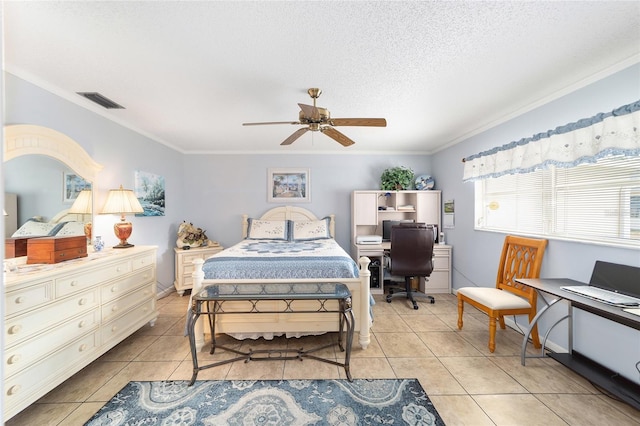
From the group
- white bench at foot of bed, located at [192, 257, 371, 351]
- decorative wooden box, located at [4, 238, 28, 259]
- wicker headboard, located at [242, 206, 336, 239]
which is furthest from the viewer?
wicker headboard, located at [242, 206, 336, 239]

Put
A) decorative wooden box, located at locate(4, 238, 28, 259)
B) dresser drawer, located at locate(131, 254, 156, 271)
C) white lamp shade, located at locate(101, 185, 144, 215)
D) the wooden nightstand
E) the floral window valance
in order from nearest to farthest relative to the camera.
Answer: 1. the floral window valance
2. decorative wooden box, located at locate(4, 238, 28, 259)
3. dresser drawer, located at locate(131, 254, 156, 271)
4. white lamp shade, located at locate(101, 185, 144, 215)
5. the wooden nightstand

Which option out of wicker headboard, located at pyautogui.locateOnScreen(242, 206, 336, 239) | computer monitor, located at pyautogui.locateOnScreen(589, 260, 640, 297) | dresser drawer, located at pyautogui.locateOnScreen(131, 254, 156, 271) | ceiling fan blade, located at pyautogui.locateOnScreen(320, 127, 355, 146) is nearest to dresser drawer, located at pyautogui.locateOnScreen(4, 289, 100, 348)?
dresser drawer, located at pyautogui.locateOnScreen(131, 254, 156, 271)

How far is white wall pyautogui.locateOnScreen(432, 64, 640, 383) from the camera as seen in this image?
2.03 m

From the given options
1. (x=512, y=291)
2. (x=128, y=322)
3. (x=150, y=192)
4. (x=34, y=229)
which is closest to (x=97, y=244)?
(x=34, y=229)

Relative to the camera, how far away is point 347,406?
1888 mm

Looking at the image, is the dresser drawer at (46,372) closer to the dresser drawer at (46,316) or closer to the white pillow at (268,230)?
the dresser drawer at (46,316)

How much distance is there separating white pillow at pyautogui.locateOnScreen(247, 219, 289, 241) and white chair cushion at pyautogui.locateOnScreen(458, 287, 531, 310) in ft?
8.80

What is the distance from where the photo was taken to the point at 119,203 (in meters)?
2.88

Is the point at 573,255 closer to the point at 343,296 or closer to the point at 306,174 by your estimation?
the point at 343,296

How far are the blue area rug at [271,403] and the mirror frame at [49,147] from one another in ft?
6.27

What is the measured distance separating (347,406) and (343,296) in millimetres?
741

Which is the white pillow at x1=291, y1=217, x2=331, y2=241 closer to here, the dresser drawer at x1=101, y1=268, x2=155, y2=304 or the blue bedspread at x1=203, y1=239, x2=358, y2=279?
the blue bedspread at x1=203, y1=239, x2=358, y2=279

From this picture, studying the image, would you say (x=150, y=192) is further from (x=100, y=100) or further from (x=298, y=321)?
(x=298, y=321)

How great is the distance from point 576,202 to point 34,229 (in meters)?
4.62
